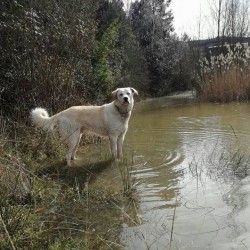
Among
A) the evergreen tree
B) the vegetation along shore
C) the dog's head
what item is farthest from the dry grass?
the evergreen tree

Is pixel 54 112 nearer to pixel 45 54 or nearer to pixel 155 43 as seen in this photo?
pixel 45 54

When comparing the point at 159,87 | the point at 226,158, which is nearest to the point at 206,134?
the point at 226,158

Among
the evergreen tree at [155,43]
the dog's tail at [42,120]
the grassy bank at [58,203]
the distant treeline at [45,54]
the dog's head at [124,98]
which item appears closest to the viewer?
the grassy bank at [58,203]

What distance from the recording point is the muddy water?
3.17 metres

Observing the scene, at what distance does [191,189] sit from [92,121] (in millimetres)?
2352

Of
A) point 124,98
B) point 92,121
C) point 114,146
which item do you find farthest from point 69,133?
point 124,98

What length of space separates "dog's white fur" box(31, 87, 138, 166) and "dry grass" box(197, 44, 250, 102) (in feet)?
31.2

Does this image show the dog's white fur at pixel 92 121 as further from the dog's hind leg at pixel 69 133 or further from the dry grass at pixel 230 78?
the dry grass at pixel 230 78

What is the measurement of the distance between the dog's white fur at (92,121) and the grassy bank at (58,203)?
278 millimetres

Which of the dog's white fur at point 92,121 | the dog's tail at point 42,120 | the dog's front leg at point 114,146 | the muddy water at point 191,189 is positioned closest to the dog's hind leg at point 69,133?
the dog's white fur at point 92,121

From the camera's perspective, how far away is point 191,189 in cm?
446

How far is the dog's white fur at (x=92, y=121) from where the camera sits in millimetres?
6047

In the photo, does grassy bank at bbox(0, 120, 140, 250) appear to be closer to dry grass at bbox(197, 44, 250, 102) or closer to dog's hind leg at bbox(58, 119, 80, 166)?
dog's hind leg at bbox(58, 119, 80, 166)

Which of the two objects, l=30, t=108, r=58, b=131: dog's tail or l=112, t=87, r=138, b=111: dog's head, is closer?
l=30, t=108, r=58, b=131: dog's tail
